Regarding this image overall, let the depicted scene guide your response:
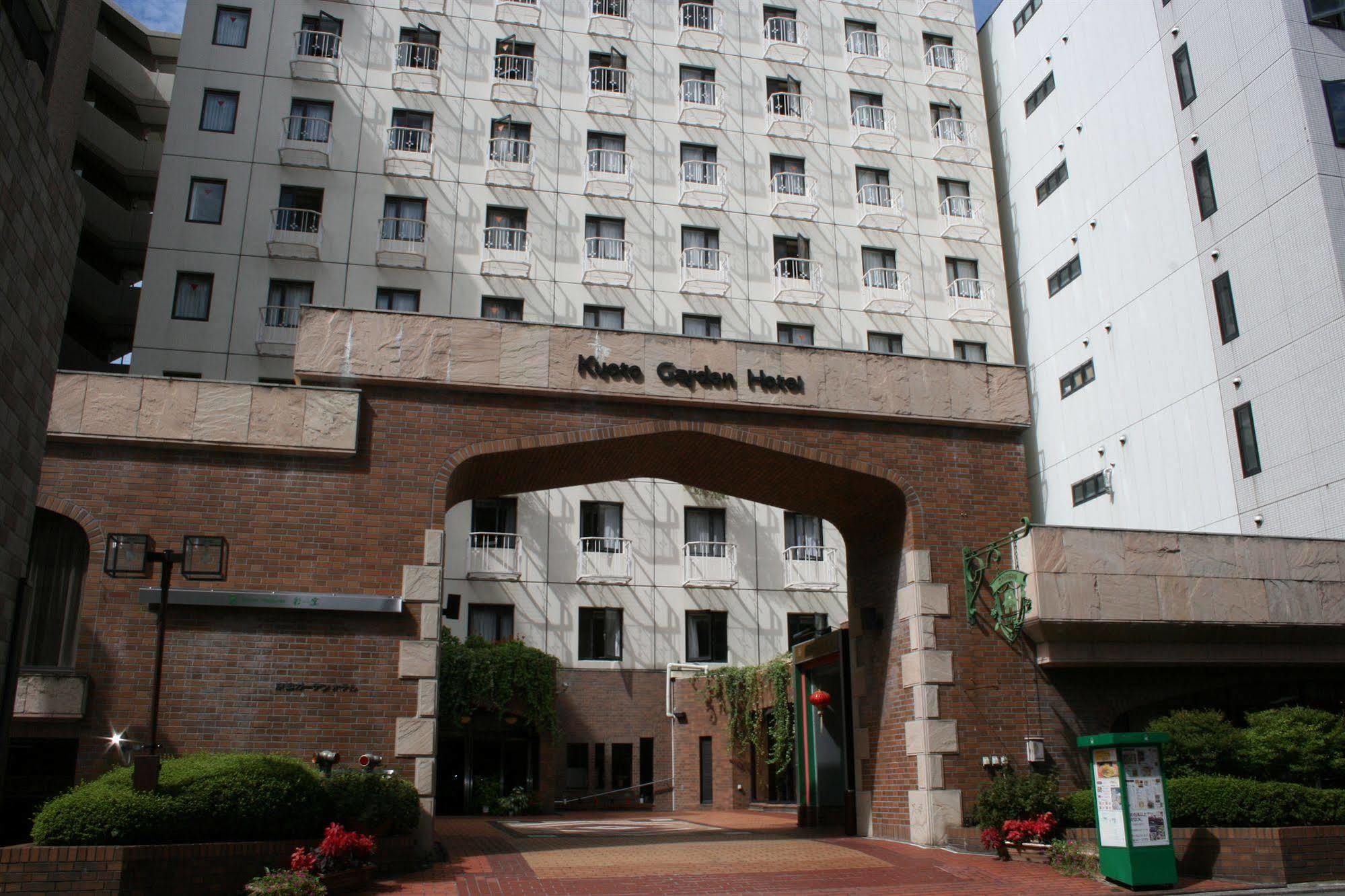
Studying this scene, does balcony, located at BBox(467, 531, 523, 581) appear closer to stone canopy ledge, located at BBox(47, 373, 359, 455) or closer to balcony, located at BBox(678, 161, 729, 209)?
balcony, located at BBox(678, 161, 729, 209)

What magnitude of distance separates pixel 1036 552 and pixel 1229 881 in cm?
536

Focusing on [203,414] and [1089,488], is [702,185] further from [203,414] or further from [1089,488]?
[203,414]

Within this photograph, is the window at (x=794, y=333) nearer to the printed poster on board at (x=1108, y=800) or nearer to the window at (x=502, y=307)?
the window at (x=502, y=307)

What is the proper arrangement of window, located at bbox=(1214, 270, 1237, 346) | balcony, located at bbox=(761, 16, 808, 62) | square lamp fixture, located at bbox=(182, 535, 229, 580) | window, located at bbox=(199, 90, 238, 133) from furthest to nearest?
1. balcony, located at bbox=(761, 16, 808, 62)
2. window, located at bbox=(199, 90, 238, 133)
3. window, located at bbox=(1214, 270, 1237, 346)
4. square lamp fixture, located at bbox=(182, 535, 229, 580)

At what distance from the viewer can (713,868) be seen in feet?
46.3

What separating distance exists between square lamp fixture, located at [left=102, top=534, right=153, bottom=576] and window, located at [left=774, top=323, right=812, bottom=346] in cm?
2400

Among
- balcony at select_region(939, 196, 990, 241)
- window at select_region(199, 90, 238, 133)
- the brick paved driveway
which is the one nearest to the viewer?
the brick paved driveway

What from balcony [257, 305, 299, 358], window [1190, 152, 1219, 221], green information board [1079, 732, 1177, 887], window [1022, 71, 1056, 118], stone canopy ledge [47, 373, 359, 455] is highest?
window [1022, 71, 1056, 118]

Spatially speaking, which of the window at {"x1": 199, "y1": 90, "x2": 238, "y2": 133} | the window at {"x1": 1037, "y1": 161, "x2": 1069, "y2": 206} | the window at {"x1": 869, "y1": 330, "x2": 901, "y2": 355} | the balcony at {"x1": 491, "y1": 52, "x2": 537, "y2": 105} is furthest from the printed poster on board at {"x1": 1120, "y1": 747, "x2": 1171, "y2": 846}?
the window at {"x1": 199, "y1": 90, "x2": 238, "y2": 133}

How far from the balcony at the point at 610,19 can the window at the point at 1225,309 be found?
20724 mm

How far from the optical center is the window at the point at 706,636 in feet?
111

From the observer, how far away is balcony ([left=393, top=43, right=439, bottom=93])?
34.3 m

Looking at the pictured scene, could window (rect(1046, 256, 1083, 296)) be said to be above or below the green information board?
above

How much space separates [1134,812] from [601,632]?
21.7 metres
